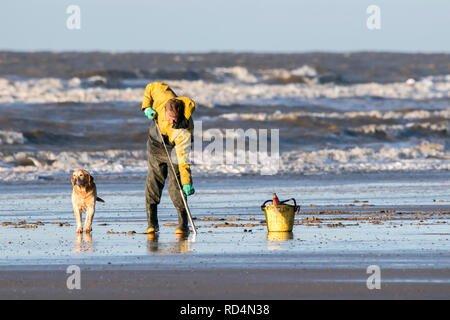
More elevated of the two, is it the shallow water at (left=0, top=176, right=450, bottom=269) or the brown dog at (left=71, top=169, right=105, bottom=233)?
the brown dog at (left=71, top=169, right=105, bottom=233)

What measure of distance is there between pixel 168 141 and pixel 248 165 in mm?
10954

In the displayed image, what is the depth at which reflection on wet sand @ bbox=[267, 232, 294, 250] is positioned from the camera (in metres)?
8.84

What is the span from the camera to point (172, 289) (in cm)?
666

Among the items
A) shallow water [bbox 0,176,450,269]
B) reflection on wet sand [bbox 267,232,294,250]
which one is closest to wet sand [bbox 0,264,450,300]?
shallow water [bbox 0,176,450,269]

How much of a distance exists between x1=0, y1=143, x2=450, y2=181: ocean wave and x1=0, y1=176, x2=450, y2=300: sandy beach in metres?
5.47

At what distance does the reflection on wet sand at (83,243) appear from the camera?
880 cm

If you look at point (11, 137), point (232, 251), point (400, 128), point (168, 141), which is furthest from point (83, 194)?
point (400, 128)

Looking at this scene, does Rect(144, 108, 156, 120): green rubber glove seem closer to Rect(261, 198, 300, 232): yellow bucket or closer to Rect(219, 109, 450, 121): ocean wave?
Rect(261, 198, 300, 232): yellow bucket

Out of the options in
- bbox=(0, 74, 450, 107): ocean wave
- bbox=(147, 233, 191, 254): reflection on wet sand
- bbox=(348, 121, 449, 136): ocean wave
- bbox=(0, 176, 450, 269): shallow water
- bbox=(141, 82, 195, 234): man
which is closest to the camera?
bbox=(0, 176, 450, 269): shallow water

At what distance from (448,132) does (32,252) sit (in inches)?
977

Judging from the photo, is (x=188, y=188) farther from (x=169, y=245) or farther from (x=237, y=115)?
(x=237, y=115)

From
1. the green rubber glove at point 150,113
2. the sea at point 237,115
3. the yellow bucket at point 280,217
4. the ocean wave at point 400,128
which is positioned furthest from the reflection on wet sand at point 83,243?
the ocean wave at point 400,128

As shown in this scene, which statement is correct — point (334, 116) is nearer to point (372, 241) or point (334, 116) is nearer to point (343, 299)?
point (372, 241)

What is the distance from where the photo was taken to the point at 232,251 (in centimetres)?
852
